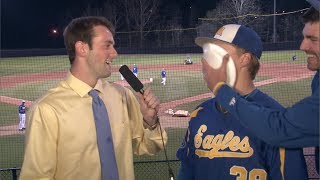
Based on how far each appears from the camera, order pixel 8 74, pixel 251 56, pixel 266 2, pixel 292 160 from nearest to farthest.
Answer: pixel 292 160
pixel 251 56
pixel 8 74
pixel 266 2

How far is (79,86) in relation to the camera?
2254mm

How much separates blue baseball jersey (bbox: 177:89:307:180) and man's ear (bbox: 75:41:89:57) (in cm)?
66

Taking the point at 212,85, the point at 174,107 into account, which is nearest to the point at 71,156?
the point at 212,85

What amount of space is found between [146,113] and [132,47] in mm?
28225

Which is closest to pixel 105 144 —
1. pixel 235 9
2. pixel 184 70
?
pixel 184 70

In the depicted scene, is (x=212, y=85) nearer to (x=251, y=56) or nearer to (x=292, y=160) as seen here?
(x=251, y=56)

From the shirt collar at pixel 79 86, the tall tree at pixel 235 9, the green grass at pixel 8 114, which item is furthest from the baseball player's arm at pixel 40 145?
the tall tree at pixel 235 9

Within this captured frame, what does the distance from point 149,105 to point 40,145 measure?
55 centimetres

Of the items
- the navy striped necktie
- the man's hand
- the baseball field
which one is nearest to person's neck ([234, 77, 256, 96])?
the man's hand

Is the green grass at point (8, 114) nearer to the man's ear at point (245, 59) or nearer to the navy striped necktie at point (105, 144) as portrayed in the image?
the navy striped necktie at point (105, 144)

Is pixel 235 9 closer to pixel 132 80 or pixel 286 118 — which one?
pixel 132 80

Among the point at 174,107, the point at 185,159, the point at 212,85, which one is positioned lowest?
the point at 174,107

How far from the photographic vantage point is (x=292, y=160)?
1821mm

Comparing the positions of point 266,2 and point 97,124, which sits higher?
point 266,2
